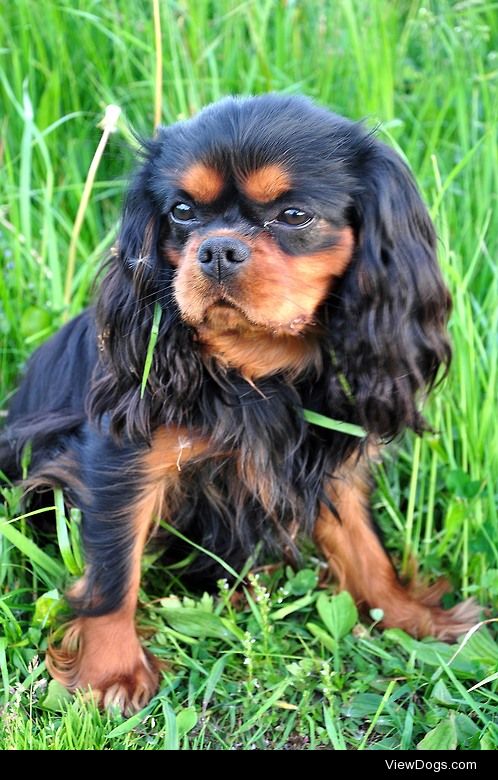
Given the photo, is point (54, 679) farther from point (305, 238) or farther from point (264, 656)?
point (305, 238)

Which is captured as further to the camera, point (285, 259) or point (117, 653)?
point (117, 653)

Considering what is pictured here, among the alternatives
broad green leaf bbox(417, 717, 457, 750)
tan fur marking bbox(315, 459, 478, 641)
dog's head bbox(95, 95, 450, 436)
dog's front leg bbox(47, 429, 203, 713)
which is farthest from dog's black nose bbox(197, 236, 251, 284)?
broad green leaf bbox(417, 717, 457, 750)

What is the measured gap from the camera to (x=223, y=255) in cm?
A: 200

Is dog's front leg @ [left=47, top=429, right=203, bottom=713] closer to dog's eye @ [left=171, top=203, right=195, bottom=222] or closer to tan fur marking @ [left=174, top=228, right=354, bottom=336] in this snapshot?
tan fur marking @ [left=174, top=228, right=354, bottom=336]

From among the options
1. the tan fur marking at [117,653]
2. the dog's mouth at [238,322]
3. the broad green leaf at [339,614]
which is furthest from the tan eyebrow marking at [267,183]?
the broad green leaf at [339,614]

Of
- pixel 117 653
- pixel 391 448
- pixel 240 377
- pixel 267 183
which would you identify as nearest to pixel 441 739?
pixel 117 653

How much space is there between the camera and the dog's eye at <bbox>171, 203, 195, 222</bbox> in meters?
2.19

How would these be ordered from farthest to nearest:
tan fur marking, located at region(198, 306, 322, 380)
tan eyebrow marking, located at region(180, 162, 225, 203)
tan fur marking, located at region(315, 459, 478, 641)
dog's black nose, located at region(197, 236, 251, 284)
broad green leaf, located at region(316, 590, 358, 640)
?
tan fur marking, located at region(315, 459, 478, 641)
broad green leaf, located at region(316, 590, 358, 640)
tan fur marking, located at region(198, 306, 322, 380)
tan eyebrow marking, located at region(180, 162, 225, 203)
dog's black nose, located at region(197, 236, 251, 284)

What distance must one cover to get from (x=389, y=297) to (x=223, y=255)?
0.46 metres

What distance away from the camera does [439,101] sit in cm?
369

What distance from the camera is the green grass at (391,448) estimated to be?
231 centimetres

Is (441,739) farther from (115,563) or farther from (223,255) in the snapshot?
(223,255)

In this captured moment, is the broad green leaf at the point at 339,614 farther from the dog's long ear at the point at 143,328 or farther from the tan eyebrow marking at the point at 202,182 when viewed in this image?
the tan eyebrow marking at the point at 202,182

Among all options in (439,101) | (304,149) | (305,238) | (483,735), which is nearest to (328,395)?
(305,238)
